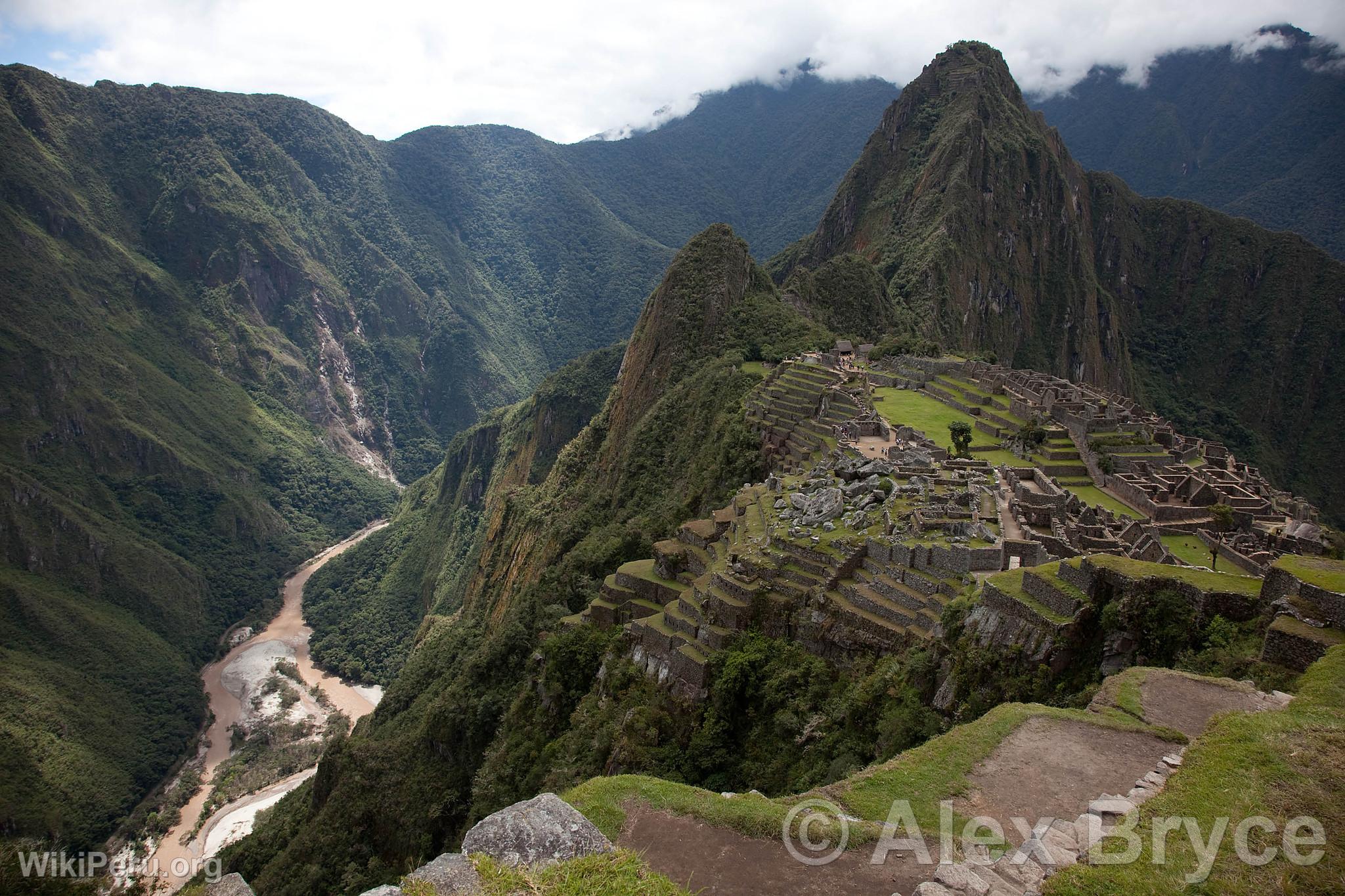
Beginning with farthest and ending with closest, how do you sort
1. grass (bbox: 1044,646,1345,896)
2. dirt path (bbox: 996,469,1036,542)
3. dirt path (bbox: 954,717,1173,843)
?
dirt path (bbox: 996,469,1036,542) < dirt path (bbox: 954,717,1173,843) < grass (bbox: 1044,646,1345,896)

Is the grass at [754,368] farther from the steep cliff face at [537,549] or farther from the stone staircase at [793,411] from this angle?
the stone staircase at [793,411]

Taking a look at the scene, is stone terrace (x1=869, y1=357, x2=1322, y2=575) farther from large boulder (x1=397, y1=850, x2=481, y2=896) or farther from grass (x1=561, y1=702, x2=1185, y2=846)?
large boulder (x1=397, y1=850, x2=481, y2=896)

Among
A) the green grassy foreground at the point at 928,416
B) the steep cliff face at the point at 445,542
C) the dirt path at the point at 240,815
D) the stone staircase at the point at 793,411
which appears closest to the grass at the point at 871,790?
the stone staircase at the point at 793,411

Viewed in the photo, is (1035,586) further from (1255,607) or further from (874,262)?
(874,262)

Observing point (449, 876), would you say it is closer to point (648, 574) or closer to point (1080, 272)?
point (648, 574)

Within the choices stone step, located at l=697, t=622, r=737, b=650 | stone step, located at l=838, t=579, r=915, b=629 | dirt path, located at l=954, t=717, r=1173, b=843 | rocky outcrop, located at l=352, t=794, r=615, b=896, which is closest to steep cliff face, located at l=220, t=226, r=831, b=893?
stone step, located at l=697, t=622, r=737, b=650

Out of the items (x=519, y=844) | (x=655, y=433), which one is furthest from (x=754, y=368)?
(x=519, y=844)

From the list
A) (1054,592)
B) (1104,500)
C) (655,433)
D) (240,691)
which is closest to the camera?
(1054,592)
